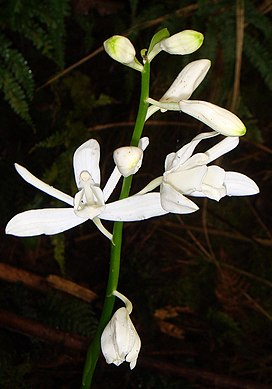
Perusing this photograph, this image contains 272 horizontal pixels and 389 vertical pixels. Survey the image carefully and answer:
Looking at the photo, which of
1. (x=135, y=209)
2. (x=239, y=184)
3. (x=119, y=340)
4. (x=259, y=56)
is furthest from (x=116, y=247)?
(x=259, y=56)

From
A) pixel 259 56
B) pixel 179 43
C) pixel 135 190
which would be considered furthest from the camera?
pixel 135 190

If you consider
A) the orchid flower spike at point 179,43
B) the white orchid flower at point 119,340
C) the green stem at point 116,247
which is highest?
the orchid flower spike at point 179,43

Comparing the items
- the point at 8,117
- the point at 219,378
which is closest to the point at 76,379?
the point at 219,378

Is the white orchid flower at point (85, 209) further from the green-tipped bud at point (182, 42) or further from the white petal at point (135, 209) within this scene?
the green-tipped bud at point (182, 42)

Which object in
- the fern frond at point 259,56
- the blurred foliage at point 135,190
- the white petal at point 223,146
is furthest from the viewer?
the fern frond at point 259,56

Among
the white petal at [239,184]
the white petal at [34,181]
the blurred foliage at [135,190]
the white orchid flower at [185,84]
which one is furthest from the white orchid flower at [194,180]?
the blurred foliage at [135,190]

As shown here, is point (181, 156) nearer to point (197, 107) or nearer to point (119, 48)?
point (197, 107)

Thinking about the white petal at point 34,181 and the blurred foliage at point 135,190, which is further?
the blurred foliage at point 135,190
